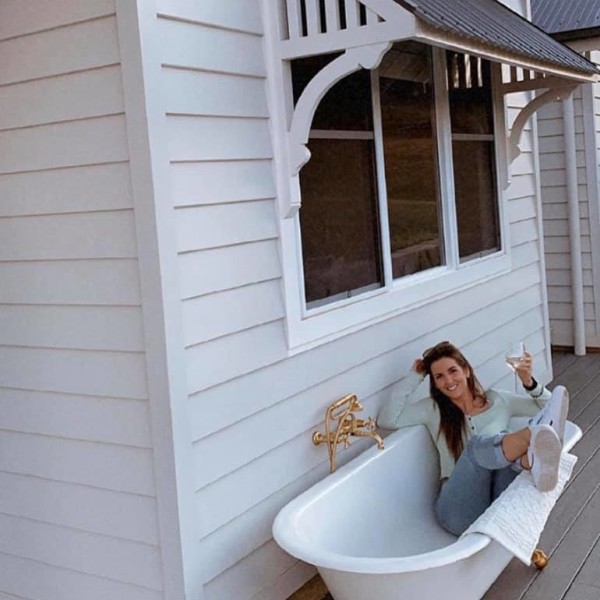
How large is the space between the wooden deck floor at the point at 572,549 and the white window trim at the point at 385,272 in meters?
1.07

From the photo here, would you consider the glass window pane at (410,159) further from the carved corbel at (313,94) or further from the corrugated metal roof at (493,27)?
the carved corbel at (313,94)

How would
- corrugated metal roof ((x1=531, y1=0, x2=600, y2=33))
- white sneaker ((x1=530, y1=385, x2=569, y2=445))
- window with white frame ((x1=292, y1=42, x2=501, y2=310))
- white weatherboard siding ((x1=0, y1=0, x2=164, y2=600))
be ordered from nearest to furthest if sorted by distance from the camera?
white weatherboard siding ((x1=0, y1=0, x2=164, y2=600))
white sneaker ((x1=530, y1=385, x2=569, y2=445))
window with white frame ((x1=292, y1=42, x2=501, y2=310))
corrugated metal roof ((x1=531, y1=0, x2=600, y2=33))

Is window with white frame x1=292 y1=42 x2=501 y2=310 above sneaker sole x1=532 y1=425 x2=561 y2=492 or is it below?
above

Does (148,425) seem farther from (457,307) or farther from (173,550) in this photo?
(457,307)

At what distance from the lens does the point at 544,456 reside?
296 centimetres

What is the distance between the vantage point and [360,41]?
2791 millimetres

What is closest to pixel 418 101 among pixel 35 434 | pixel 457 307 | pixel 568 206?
pixel 457 307

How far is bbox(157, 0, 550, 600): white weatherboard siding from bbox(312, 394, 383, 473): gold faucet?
0.15 feet

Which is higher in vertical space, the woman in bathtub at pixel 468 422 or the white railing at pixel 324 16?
the white railing at pixel 324 16

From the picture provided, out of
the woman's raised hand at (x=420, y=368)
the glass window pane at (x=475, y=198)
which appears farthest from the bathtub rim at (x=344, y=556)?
the glass window pane at (x=475, y=198)

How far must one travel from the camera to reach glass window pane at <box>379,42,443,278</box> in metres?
3.87

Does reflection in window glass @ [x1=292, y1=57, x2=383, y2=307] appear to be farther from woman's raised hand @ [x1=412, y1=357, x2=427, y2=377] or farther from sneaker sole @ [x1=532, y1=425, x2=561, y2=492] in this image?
sneaker sole @ [x1=532, y1=425, x2=561, y2=492]

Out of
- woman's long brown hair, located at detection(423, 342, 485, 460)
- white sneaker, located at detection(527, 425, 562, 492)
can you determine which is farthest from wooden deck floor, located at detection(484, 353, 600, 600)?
woman's long brown hair, located at detection(423, 342, 485, 460)

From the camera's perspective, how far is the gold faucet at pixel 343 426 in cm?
329
